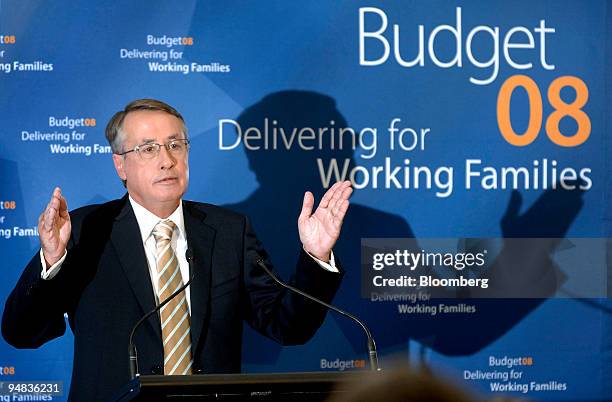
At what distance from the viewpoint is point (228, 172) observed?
4.59 m

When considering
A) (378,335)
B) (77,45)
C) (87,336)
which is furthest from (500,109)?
(87,336)

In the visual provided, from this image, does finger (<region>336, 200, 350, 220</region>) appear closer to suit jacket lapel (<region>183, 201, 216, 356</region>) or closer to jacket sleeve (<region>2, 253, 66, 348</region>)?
suit jacket lapel (<region>183, 201, 216, 356</region>)

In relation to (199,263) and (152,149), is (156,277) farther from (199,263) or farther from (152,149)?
(152,149)

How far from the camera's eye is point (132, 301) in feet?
11.0

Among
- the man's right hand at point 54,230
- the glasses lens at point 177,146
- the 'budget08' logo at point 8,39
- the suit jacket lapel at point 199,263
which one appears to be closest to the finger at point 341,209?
the suit jacket lapel at point 199,263

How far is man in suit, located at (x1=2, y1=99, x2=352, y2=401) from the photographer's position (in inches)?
125

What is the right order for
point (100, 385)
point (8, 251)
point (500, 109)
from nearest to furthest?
point (100, 385) → point (8, 251) → point (500, 109)

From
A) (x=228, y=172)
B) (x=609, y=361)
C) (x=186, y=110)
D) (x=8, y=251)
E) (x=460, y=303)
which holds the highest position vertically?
(x=186, y=110)

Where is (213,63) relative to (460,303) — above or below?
above

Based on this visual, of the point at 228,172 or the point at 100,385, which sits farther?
the point at 228,172

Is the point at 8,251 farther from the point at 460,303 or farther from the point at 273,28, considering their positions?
the point at 460,303

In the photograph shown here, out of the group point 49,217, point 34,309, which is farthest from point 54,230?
point 34,309

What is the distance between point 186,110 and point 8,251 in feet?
3.46

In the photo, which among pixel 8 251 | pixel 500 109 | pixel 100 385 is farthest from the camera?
pixel 500 109
